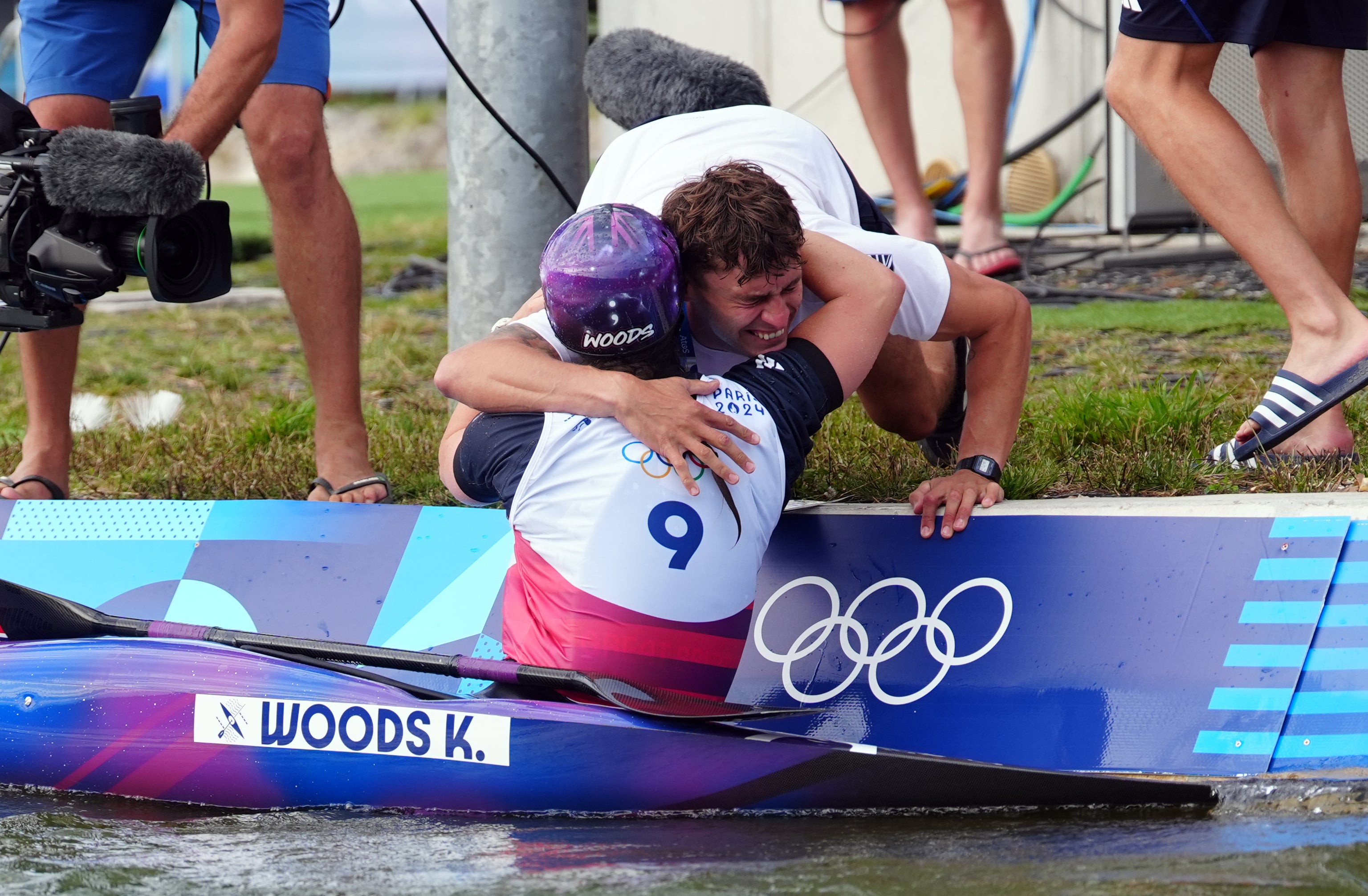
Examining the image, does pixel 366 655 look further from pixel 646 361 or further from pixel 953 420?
pixel 953 420

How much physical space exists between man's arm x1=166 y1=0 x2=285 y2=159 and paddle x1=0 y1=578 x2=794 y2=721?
1.06 m

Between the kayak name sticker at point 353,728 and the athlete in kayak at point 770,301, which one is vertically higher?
the athlete in kayak at point 770,301

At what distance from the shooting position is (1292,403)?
3289 millimetres

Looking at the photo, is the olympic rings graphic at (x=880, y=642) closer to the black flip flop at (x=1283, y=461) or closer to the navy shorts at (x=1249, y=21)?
the black flip flop at (x=1283, y=461)

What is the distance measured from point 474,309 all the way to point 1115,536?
185cm

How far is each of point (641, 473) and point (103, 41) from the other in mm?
2258

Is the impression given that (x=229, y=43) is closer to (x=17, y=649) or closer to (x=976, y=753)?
(x=17, y=649)

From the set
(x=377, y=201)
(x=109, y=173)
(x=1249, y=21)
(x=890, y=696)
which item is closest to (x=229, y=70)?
(x=109, y=173)

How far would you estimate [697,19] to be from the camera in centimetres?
956

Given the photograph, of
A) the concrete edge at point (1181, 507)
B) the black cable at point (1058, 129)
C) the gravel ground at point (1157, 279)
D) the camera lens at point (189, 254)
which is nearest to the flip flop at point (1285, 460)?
the concrete edge at point (1181, 507)

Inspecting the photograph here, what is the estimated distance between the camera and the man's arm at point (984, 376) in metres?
3.18

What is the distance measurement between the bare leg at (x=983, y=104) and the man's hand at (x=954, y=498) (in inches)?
80.3

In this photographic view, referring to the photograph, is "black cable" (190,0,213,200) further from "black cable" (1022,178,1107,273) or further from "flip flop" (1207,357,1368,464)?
"black cable" (1022,178,1107,273)

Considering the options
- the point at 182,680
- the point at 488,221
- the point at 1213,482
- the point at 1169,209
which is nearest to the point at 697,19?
the point at 1169,209
